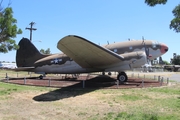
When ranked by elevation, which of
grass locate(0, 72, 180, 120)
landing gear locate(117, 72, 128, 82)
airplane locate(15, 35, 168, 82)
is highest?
airplane locate(15, 35, 168, 82)

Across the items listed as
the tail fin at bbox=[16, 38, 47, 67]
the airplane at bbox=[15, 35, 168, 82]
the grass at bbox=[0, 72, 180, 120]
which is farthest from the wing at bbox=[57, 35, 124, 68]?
the tail fin at bbox=[16, 38, 47, 67]

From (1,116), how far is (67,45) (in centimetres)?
801

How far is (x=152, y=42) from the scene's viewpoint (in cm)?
2028

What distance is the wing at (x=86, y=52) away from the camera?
13789mm

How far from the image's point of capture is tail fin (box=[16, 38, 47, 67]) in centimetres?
2439

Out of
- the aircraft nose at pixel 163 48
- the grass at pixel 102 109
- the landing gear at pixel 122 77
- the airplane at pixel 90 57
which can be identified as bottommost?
the grass at pixel 102 109

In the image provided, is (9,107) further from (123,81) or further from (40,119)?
(123,81)

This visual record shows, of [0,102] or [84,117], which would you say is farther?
[0,102]

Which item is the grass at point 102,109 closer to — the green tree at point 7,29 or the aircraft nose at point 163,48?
the green tree at point 7,29

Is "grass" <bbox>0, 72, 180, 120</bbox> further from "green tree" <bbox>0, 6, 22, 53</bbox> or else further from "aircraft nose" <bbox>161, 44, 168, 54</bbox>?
"aircraft nose" <bbox>161, 44, 168, 54</bbox>

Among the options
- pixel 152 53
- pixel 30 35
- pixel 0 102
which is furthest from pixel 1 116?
pixel 30 35

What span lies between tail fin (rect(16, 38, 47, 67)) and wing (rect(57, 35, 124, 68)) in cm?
723

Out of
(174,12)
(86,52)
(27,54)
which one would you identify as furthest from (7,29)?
(27,54)

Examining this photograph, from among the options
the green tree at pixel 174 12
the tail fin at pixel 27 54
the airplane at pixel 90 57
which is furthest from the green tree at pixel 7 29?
the tail fin at pixel 27 54
